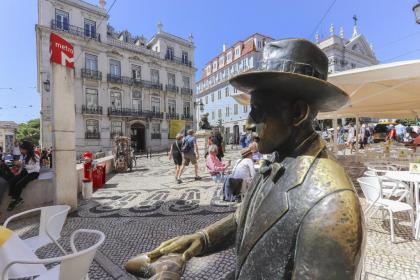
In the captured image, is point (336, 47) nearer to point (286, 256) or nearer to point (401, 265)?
point (401, 265)

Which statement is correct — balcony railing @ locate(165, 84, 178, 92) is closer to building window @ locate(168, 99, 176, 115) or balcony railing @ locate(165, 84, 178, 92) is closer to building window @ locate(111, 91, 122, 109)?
building window @ locate(168, 99, 176, 115)

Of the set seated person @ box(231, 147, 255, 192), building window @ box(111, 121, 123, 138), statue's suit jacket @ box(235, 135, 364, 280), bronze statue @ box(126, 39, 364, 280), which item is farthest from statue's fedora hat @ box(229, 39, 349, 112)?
building window @ box(111, 121, 123, 138)

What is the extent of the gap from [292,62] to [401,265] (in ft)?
10.4

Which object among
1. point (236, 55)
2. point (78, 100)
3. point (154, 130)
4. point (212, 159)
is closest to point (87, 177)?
point (212, 159)

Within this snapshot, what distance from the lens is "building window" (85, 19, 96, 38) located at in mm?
26328

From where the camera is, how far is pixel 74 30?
82.8 feet

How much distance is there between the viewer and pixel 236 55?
40.0 m

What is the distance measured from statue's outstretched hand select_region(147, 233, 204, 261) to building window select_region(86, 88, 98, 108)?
1125 inches

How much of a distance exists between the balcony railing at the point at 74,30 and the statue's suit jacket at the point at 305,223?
29866 mm

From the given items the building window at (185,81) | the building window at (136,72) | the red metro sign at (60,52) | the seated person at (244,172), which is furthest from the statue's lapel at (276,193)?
the building window at (185,81)

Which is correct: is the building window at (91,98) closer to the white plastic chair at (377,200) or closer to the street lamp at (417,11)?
the street lamp at (417,11)

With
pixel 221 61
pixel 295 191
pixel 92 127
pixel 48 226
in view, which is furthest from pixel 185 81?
pixel 295 191

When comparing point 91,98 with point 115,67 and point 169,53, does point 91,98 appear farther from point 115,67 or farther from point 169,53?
point 169,53

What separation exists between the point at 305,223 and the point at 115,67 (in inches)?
1232
